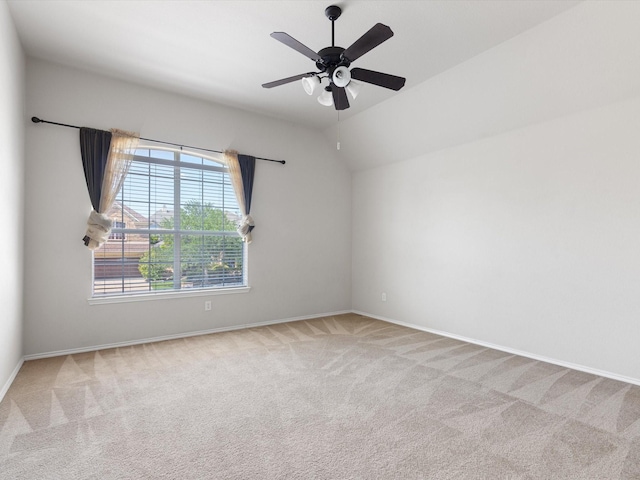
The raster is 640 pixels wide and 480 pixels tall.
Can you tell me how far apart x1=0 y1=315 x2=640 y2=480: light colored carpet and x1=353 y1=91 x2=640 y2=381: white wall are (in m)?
0.46

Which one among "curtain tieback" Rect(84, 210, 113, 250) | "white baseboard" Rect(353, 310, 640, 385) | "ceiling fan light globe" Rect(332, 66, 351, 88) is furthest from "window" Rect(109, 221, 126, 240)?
"white baseboard" Rect(353, 310, 640, 385)

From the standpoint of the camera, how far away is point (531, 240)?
3934mm

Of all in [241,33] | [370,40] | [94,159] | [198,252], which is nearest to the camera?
[370,40]

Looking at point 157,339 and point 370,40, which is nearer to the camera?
point 370,40

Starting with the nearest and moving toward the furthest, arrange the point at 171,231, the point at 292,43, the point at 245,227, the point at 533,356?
the point at 292,43 → the point at 533,356 → the point at 171,231 → the point at 245,227

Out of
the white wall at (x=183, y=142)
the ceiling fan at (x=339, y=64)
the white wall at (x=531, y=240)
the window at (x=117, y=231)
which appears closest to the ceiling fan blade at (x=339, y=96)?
the ceiling fan at (x=339, y=64)

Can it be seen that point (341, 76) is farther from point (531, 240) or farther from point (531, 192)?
point (531, 240)

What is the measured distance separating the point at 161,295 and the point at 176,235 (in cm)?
80

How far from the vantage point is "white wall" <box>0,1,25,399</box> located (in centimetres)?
279

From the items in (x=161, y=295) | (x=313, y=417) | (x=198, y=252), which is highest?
(x=198, y=252)

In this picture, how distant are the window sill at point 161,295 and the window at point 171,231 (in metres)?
0.08

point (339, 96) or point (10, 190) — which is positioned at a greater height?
point (339, 96)

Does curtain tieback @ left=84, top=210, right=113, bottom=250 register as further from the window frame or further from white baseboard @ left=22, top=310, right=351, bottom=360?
white baseboard @ left=22, top=310, right=351, bottom=360

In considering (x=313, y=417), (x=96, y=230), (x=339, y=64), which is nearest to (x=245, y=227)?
(x=96, y=230)
